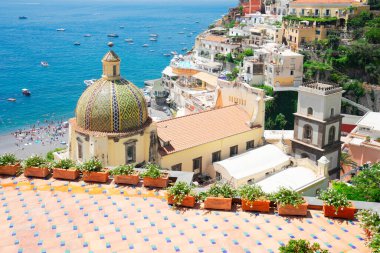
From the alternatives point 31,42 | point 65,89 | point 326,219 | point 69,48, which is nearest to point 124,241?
point 326,219

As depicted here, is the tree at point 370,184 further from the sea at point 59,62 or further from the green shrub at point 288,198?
the sea at point 59,62

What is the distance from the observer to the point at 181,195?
14305 millimetres

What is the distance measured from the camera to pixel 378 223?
486 inches

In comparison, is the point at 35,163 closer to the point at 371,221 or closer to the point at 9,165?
the point at 9,165

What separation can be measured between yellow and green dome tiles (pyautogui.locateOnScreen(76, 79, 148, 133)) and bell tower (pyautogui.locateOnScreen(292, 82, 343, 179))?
1573cm

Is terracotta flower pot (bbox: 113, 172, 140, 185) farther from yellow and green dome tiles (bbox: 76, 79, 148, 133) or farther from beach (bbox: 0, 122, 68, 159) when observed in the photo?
beach (bbox: 0, 122, 68, 159)

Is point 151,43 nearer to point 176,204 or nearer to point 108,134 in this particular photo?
point 108,134

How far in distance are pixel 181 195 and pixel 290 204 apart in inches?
139

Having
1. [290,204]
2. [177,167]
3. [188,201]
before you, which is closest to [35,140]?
[177,167]

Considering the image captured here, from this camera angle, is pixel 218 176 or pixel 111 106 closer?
pixel 111 106

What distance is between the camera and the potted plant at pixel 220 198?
14070mm

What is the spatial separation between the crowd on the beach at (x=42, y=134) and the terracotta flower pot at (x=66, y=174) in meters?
45.5

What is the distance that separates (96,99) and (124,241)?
1313 centimetres

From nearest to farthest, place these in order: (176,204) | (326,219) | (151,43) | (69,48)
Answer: (326,219)
(176,204)
(69,48)
(151,43)
